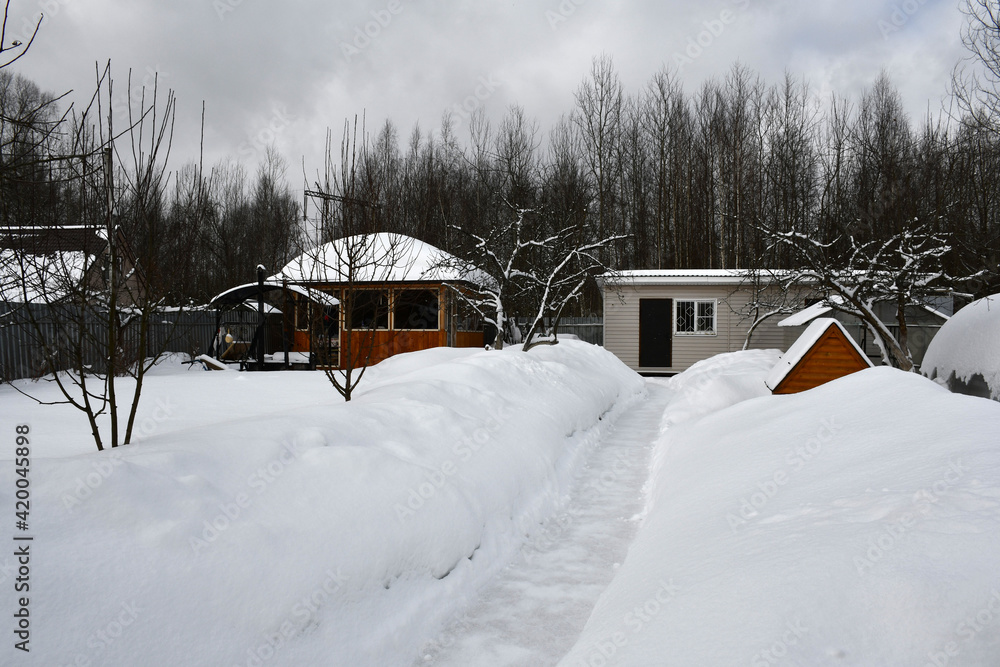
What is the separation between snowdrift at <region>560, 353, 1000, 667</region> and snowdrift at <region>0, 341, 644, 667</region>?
103 cm

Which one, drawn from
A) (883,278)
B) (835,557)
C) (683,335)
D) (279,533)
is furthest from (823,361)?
(683,335)

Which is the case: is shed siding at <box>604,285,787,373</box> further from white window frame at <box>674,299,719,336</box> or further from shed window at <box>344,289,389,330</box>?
shed window at <box>344,289,389,330</box>

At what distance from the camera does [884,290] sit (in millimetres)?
9891

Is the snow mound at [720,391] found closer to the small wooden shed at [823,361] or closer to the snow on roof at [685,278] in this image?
the small wooden shed at [823,361]

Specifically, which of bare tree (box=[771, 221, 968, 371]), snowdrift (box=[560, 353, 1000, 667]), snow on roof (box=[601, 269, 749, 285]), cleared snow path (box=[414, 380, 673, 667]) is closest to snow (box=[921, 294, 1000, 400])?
bare tree (box=[771, 221, 968, 371])

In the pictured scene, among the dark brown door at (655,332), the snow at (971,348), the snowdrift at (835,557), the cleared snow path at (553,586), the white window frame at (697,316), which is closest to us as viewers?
the snowdrift at (835,557)

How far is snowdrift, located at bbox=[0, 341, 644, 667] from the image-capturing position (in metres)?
2.19

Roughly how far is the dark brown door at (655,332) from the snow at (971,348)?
9892mm

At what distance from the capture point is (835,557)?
211cm

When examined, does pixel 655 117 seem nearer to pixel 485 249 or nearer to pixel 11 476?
pixel 485 249

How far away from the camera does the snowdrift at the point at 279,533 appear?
2189 millimetres

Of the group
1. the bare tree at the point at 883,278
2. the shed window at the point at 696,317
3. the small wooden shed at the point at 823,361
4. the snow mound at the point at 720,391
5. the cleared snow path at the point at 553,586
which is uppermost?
the bare tree at the point at 883,278

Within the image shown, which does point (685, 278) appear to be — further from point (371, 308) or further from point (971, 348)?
point (971, 348)

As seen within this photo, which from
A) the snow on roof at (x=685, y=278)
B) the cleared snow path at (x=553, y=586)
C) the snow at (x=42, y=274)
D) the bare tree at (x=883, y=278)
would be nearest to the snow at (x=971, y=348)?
the bare tree at (x=883, y=278)
